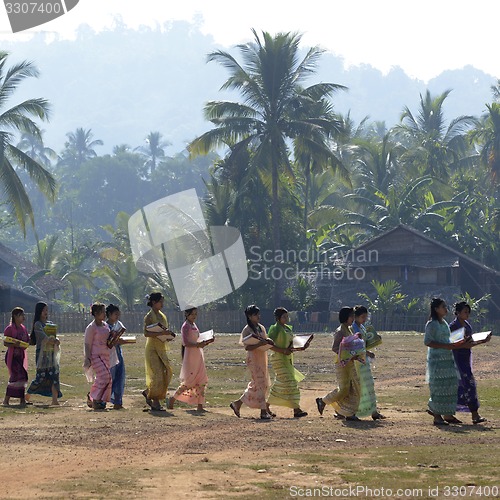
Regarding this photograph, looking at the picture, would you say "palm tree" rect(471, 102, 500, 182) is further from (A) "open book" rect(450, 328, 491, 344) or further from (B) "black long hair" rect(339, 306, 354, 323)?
(A) "open book" rect(450, 328, 491, 344)

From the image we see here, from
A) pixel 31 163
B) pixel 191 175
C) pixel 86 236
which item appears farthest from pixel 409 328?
pixel 191 175

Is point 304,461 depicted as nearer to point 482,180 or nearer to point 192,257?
point 192,257

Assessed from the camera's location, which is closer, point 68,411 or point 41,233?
point 68,411

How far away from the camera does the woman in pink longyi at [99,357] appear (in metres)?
15.2

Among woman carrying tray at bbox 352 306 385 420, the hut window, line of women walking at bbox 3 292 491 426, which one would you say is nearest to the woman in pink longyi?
line of women walking at bbox 3 292 491 426

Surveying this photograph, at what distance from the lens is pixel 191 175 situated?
4761 inches

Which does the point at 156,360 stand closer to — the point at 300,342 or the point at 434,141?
the point at 300,342

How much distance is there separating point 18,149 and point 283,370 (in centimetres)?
2420

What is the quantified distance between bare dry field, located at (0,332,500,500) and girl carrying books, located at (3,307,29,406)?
440mm

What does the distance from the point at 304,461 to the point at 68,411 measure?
18.2 feet

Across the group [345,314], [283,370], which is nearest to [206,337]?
[283,370]

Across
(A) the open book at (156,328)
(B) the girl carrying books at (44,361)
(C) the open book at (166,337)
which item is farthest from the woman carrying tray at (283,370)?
(B) the girl carrying books at (44,361)

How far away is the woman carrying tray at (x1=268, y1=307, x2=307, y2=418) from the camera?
14.8 m

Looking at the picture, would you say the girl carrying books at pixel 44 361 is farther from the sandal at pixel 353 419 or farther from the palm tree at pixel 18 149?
the palm tree at pixel 18 149
